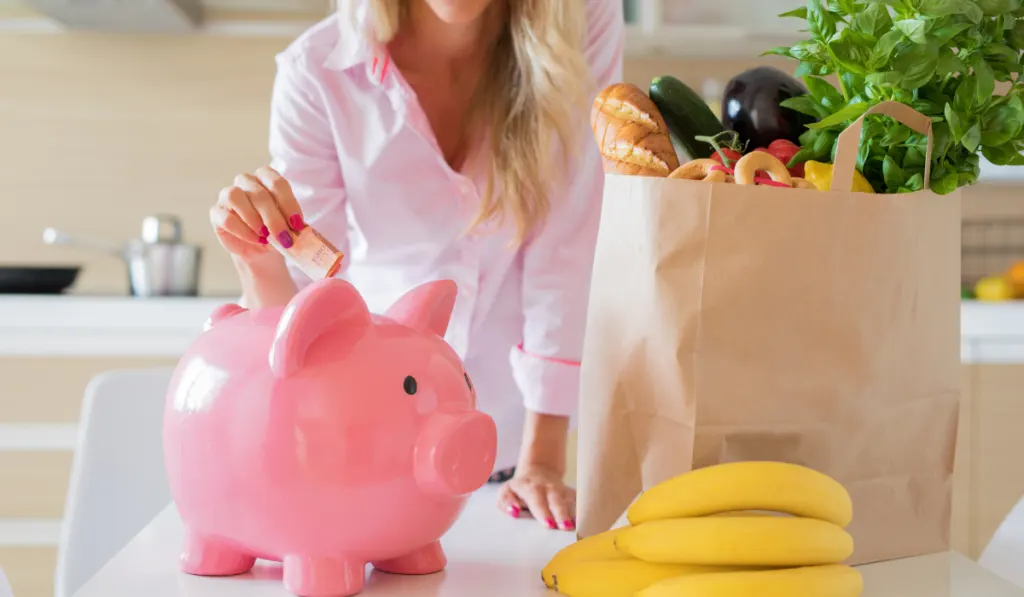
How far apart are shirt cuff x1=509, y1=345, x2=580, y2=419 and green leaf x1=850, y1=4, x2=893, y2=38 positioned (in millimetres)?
623

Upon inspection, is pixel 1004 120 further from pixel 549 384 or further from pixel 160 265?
pixel 160 265

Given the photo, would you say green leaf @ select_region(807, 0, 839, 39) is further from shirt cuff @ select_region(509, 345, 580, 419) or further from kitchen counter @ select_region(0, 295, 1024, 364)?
kitchen counter @ select_region(0, 295, 1024, 364)

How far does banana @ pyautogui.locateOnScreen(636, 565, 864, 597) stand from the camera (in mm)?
537

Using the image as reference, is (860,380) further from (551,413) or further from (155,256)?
(155,256)

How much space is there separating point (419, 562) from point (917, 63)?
0.46 meters

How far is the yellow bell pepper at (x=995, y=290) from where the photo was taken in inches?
102

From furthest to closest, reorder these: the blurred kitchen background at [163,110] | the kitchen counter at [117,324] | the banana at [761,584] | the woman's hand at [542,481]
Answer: the blurred kitchen background at [163,110]
the kitchen counter at [117,324]
the woman's hand at [542,481]
the banana at [761,584]

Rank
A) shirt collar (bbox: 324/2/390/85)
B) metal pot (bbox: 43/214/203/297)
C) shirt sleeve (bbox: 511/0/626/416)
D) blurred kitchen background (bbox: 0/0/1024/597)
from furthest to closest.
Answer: blurred kitchen background (bbox: 0/0/1024/597), metal pot (bbox: 43/214/203/297), shirt sleeve (bbox: 511/0/626/416), shirt collar (bbox: 324/2/390/85)

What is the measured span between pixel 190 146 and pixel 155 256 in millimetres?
640

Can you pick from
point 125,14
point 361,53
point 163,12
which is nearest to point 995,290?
point 361,53

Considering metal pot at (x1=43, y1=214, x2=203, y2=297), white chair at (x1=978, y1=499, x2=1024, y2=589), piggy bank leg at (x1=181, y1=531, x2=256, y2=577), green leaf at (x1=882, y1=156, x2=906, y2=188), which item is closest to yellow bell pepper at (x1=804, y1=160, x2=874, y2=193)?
green leaf at (x1=882, y1=156, x2=906, y2=188)

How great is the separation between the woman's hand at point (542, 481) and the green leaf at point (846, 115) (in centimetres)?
40

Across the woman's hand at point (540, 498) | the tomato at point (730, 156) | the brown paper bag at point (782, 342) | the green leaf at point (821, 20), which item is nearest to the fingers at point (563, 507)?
the woman's hand at point (540, 498)

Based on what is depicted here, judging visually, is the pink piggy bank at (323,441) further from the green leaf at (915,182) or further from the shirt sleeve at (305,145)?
the shirt sleeve at (305,145)
